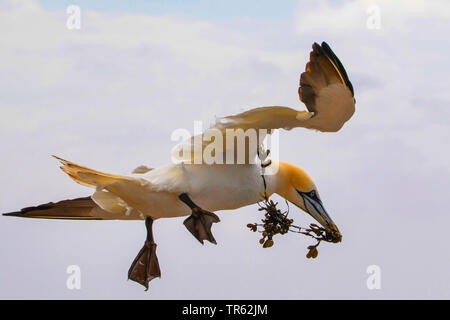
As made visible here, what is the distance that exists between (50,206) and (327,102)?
308 centimetres

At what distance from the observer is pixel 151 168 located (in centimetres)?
1067

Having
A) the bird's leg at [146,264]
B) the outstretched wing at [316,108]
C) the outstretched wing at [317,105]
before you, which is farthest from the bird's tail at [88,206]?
the outstretched wing at [317,105]

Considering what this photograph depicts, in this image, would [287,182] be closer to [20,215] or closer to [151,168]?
[151,168]

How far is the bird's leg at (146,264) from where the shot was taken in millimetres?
10477

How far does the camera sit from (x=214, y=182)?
33.0 ft

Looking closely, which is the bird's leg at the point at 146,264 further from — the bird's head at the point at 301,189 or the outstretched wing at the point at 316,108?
the bird's head at the point at 301,189

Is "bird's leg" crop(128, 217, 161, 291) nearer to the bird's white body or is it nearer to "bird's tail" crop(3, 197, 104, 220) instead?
the bird's white body

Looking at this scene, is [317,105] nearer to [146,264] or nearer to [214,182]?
[214,182]

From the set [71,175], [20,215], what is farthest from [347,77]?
[20,215]

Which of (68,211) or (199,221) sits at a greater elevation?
(68,211)

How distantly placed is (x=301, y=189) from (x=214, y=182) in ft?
3.28

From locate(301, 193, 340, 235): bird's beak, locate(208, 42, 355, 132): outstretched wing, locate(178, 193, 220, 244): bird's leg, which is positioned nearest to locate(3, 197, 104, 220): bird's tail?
locate(178, 193, 220, 244): bird's leg

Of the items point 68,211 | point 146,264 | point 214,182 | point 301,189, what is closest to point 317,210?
point 301,189

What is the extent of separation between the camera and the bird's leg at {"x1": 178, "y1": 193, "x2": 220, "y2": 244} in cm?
990
